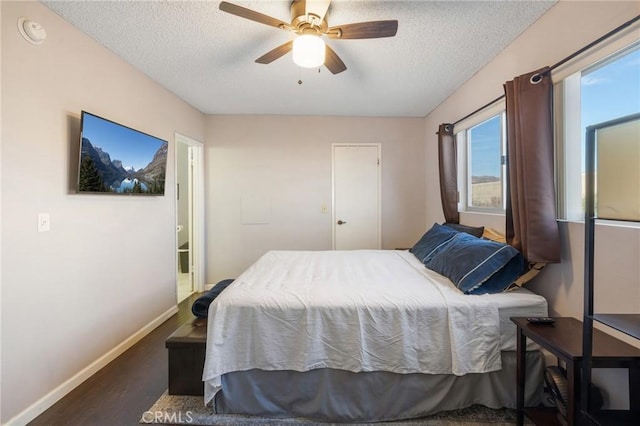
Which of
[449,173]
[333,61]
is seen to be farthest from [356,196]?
[333,61]

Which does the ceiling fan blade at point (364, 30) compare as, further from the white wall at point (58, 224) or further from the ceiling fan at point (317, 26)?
the white wall at point (58, 224)

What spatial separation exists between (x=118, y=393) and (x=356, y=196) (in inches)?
126

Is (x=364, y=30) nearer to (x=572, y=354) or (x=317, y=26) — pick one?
(x=317, y=26)

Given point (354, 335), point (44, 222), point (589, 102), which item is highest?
point (589, 102)

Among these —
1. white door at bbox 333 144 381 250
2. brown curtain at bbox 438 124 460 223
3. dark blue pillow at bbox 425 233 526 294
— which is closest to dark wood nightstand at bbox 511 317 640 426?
dark blue pillow at bbox 425 233 526 294

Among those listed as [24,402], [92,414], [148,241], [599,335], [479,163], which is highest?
[479,163]

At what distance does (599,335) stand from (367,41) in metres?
2.28

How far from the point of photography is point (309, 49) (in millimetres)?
1628

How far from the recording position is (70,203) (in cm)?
189

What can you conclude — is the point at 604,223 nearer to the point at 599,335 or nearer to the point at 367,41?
the point at 599,335

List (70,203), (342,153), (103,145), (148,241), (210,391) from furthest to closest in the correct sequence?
(342,153) → (148,241) → (103,145) → (70,203) → (210,391)

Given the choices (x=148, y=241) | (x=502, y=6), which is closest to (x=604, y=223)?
(x=502, y=6)

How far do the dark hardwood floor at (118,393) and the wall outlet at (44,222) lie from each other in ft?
3.71

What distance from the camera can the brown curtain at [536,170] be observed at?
162 centimetres
